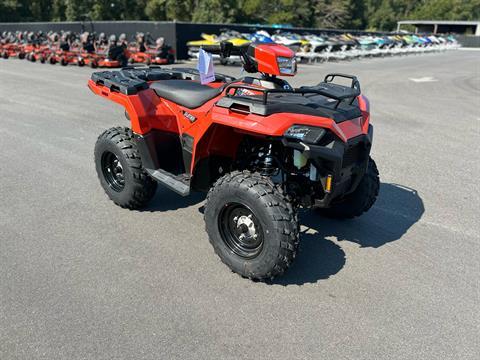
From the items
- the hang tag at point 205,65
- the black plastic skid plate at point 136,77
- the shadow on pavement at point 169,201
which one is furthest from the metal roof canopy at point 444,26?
the hang tag at point 205,65

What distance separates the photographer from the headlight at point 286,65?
3166mm

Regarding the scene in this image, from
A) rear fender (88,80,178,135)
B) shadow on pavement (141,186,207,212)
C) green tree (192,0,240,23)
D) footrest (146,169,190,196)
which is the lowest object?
shadow on pavement (141,186,207,212)

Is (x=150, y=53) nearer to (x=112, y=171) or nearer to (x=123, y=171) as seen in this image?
(x=112, y=171)

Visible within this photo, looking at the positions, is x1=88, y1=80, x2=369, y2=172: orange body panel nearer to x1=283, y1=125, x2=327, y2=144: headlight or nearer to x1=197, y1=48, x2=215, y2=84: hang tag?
x1=283, y1=125, x2=327, y2=144: headlight

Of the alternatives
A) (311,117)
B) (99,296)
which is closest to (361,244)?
(311,117)

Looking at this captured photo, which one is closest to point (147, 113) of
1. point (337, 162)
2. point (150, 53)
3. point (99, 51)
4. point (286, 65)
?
point (286, 65)

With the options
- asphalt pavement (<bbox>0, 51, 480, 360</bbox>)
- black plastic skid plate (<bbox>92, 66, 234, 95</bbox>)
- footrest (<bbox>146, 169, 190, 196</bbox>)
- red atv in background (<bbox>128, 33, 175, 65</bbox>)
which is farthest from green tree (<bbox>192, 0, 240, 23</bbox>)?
footrest (<bbox>146, 169, 190, 196</bbox>)

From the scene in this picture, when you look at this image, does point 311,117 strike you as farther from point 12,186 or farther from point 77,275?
point 12,186

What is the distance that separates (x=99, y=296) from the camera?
2.94 meters

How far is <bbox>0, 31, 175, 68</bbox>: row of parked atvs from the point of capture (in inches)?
690

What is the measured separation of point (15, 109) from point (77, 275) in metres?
7.26

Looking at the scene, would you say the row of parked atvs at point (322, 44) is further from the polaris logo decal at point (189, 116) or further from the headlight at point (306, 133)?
the headlight at point (306, 133)

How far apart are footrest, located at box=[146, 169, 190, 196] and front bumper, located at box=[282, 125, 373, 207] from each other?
1151 mm

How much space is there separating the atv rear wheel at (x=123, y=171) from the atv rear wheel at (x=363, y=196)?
6.02 ft
